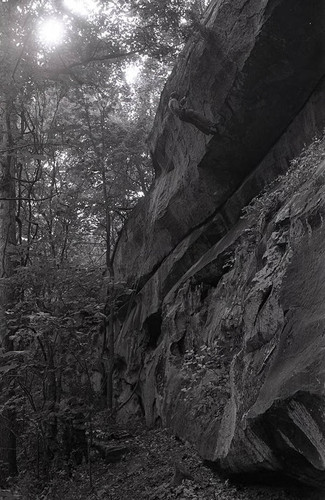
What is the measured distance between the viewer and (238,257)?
8.39 metres

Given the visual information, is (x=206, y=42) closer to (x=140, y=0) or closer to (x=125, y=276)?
(x=140, y=0)

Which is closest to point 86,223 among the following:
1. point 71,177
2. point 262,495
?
point 71,177

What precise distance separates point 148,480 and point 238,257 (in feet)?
14.1

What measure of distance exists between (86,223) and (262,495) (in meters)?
11.8

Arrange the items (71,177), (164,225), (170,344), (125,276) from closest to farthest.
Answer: (170,344)
(164,225)
(125,276)
(71,177)

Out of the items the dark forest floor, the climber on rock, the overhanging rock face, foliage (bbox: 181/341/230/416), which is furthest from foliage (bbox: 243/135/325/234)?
the dark forest floor

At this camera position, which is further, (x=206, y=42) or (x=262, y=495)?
(x=206, y=42)

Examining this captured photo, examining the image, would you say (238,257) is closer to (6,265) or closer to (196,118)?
(196,118)

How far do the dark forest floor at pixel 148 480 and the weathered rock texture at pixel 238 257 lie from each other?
1.02 feet

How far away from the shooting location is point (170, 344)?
34.4ft

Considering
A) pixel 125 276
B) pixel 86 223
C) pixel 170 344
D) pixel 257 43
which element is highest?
pixel 257 43

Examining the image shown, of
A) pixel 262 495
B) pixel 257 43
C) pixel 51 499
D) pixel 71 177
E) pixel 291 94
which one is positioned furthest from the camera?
pixel 71 177

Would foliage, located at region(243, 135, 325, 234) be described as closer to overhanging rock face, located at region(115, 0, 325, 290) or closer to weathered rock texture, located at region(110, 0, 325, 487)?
weathered rock texture, located at region(110, 0, 325, 487)

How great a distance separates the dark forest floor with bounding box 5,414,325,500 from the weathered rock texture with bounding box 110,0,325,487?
1.02 ft
